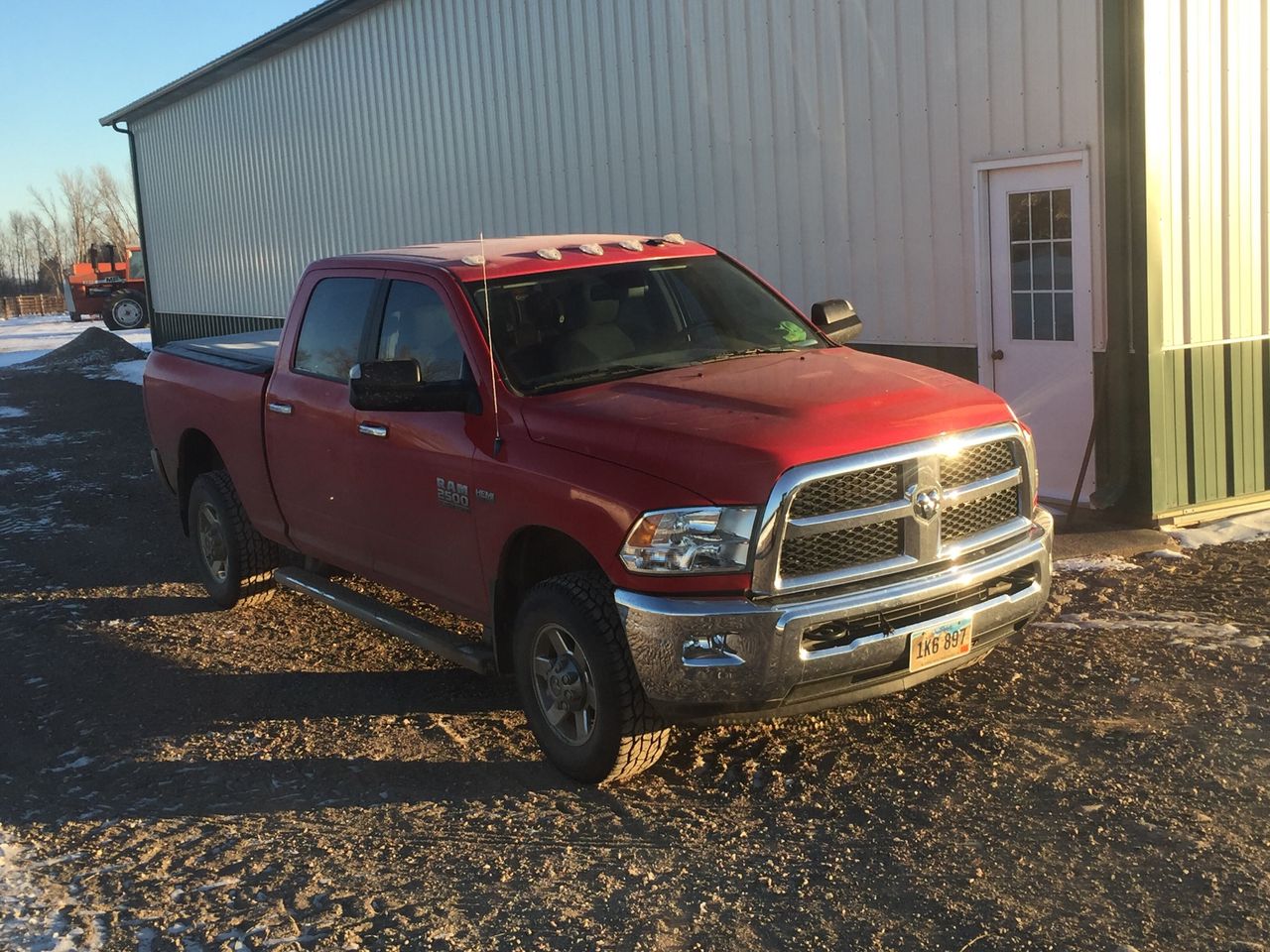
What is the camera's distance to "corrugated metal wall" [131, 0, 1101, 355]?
9.11m

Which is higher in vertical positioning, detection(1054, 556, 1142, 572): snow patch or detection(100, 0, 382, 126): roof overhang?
detection(100, 0, 382, 126): roof overhang

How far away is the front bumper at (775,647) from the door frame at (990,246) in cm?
447

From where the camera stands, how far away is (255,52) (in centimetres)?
2047

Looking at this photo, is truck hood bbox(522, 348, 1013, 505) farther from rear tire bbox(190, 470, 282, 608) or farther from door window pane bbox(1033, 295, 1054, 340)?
door window pane bbox(1033, 295, 1054, 340)

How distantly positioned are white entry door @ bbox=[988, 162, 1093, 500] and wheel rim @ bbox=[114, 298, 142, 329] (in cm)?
4197

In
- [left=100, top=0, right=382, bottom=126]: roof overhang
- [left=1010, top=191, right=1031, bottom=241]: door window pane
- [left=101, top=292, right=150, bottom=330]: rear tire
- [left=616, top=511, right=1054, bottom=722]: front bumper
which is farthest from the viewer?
[left=101, top=292, right=150, bottom=330]: rear tire

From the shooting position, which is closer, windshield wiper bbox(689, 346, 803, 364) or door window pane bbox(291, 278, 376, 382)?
windshield wiper bbox(689, 346, 803, 364)

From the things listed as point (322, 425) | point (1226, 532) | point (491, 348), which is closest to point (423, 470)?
point (491, 348)

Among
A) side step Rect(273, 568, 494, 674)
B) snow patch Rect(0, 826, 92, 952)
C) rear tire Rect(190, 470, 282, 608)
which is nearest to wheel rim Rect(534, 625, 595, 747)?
side step Rect(273, 568, 494, 674)

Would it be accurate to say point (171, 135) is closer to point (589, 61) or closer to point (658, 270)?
point (589, 61)

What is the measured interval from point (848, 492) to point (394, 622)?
2409mm

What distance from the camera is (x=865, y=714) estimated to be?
213 inches

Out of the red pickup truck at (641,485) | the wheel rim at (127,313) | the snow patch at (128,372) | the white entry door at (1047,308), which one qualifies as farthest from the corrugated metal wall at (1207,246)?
Result: the wheel rim at (127,313)

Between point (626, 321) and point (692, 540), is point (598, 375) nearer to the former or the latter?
point (626, 321)
